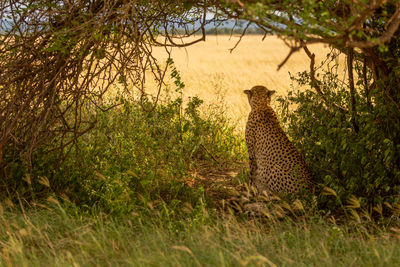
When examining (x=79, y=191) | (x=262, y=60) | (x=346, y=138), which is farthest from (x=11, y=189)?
(x=262, y=60)

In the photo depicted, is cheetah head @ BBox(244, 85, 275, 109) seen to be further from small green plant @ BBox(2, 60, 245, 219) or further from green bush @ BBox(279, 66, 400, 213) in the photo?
small green plant @ BBox(2, 60, 245, 219)

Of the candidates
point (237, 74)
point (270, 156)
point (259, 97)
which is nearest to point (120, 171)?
point (270, 156)

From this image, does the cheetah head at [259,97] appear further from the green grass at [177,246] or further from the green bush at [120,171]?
the green grass at [177,246]

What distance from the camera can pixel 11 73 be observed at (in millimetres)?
4559

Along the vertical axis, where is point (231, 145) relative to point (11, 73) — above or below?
below

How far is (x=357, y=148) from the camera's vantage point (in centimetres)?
455

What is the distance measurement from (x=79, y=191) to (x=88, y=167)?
329 millimetres

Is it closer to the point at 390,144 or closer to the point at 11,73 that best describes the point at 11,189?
the point at 11,73

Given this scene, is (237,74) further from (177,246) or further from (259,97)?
(177,246)

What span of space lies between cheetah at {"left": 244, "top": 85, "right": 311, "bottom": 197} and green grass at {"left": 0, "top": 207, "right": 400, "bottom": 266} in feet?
3.40

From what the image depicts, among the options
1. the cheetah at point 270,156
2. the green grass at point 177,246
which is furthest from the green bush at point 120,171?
the cheetah at point 270,156

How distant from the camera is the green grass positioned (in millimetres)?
3146

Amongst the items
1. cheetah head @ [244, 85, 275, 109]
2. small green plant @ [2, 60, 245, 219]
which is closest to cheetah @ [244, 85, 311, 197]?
cheetah head @ [244, 85, 275, 109]

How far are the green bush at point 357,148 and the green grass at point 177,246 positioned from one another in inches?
33.0
